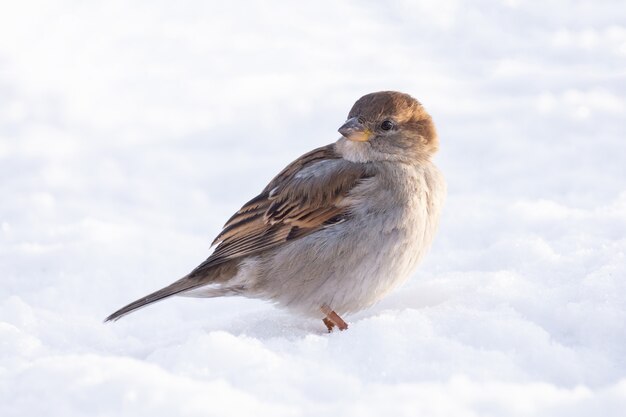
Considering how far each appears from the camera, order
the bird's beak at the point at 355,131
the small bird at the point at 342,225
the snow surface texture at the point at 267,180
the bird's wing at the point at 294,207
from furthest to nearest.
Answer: the bird's beak at the point at 355,131, the bird's wing at the point at 294,207, the small bird at the point at 342,225, the snow surface texture at the point at 267,180

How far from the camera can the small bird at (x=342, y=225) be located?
14.4 ft

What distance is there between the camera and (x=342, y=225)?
4.45m

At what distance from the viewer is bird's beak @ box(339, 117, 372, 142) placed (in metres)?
4.67

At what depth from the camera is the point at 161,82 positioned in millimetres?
8953

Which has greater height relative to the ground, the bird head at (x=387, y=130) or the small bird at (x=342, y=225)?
the bird head at (x=387, y=130)

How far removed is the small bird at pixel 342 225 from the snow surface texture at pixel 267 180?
0.64ft

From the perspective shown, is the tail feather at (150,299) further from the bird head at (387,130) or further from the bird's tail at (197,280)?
the bird head at (387,130)

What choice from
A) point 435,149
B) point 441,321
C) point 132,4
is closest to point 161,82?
point 132,4

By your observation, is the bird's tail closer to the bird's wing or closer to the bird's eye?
the bird's wing

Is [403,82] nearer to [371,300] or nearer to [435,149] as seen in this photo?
[435,149]

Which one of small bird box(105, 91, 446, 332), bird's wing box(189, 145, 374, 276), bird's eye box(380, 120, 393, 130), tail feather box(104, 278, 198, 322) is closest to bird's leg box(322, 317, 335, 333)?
small bird box(105, 91, 446, 332)

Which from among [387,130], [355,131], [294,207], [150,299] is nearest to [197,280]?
[150,299]

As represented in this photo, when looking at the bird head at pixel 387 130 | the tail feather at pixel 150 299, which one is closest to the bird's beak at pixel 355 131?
the bird head at pixel 387 130

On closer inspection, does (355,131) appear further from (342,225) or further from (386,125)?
(342,225)
